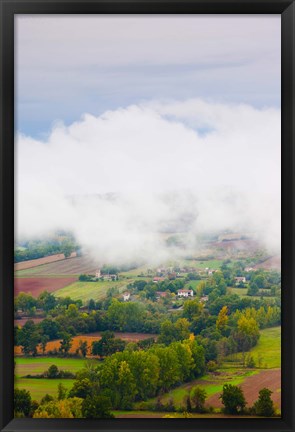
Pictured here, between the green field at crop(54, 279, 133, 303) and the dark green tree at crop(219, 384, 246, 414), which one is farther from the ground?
the green field at crop(54, 279, 133, 303)

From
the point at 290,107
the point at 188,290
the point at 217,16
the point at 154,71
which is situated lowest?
the point at 188,290

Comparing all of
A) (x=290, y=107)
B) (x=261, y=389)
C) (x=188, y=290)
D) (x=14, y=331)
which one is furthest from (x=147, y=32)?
(x=261, y=389)

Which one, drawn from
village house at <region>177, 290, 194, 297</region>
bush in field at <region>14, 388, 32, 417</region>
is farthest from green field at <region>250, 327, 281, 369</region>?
bush in field at <region>14, 388, 32, 417</region>

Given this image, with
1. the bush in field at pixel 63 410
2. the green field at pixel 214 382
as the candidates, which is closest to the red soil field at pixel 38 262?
the bush in field at pixel 63 410

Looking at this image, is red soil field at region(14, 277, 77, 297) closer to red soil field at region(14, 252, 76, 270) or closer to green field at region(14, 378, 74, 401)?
red soil field at region(14, 252, 76, 270)

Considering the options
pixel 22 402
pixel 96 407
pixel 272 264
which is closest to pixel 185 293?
pixel 272 264

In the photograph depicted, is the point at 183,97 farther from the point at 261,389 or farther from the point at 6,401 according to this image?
the point at 6,401

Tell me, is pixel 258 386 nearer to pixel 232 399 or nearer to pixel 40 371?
pixel 232 399
